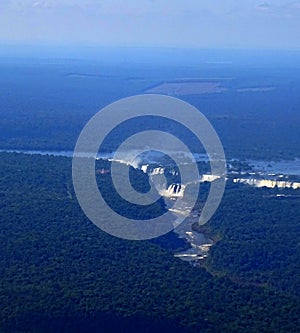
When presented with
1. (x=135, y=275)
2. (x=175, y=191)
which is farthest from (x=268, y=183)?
(x=135, y=275)

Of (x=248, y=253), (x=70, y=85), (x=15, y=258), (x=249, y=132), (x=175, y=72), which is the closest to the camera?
(x=15, y=258)

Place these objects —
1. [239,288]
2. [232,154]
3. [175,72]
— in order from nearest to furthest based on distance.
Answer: [239,288]
[232,154]
[175,72]

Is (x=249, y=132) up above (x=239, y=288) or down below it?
above

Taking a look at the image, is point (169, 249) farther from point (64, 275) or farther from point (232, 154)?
point (232, 154)

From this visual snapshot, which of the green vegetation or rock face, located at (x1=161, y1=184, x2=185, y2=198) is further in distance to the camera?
rock face, located at (x1=161, y1=184, x2=185, y2=198)

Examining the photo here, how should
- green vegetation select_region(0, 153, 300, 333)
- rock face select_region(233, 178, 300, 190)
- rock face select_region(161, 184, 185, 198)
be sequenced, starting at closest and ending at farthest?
green vegetation select_region(0, 153, 300, 333) → rock face select_region(161, 184, 185, 198) → rock face select_region(233, 178, 300, 190)

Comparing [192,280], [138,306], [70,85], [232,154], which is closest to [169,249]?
[192,280]

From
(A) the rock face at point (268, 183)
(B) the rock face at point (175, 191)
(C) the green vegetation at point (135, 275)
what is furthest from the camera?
(A) the rock face at point (268, 183)

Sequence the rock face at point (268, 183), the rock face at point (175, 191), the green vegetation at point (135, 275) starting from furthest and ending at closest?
the rock face at point (268, 183) < the rock face at point (175, 191) < the green vegetation at point (135, 275)

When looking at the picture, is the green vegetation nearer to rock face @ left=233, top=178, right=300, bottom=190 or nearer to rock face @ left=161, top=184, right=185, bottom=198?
rock face @ left=161, top=184, right=185, bottom=198

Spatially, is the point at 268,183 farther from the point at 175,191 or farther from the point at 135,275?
the point at 135,275

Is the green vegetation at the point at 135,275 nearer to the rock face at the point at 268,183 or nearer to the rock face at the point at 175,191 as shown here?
the rock face at the point at 175,191
